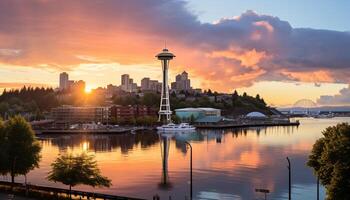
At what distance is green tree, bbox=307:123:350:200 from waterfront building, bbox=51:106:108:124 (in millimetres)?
150179

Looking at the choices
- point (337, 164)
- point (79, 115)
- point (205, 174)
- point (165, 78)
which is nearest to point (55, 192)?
point (337, 164)

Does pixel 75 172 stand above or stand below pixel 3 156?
below

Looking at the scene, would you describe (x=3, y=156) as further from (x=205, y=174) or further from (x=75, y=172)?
(x=205, y=174)

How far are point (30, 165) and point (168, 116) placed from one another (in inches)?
5614

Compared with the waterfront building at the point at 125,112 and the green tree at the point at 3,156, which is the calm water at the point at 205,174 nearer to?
the green tree at the point at 3,156

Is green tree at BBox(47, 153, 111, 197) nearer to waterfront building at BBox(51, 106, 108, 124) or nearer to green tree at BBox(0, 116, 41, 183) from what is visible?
green tree at BBox(0, 116, 41, 183)

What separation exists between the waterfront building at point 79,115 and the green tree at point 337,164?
150179mm

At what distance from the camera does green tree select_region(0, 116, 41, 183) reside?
33.2 m

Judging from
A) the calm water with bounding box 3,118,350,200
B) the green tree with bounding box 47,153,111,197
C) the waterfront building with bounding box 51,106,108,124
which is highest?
the waterfront building with bounding box 51,106,108,124

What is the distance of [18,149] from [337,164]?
853 inches

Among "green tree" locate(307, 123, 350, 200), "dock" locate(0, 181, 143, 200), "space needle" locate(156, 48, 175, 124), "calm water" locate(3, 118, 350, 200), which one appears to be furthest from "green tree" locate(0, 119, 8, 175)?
"space needle" locate(156, 48, 175, 124)

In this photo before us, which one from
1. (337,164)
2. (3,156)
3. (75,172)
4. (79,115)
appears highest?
(79,115)

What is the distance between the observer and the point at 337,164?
23.3 metres

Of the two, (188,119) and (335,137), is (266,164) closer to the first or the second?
(335,137)
